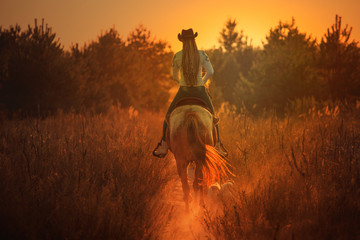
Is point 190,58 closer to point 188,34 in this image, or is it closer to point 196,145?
point 188,34

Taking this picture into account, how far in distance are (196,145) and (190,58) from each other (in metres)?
1.51

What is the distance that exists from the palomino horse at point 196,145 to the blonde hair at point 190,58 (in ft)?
2.30

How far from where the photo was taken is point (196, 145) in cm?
390

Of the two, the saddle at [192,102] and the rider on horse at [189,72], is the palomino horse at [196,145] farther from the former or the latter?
the rider on horse at [189,72]

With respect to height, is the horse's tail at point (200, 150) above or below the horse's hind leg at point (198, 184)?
above

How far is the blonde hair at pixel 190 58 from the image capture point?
4.45 meters

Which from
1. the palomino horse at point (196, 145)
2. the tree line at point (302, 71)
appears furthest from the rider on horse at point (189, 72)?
the tree line at point (302, 71)

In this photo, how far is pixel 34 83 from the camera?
33.4 ft

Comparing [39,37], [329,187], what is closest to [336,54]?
[329,187]

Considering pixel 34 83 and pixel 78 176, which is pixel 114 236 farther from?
pixel 34 83

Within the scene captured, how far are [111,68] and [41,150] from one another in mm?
13172

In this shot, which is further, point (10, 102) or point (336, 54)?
point (336, 54)

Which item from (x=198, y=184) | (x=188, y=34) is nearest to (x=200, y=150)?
(x=198, y=184)

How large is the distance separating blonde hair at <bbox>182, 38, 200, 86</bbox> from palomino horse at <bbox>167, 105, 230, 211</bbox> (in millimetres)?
702
